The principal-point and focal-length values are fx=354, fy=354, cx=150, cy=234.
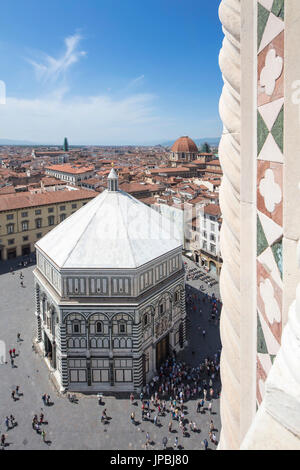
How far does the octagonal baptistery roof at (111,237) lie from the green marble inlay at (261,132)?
18.4 metres

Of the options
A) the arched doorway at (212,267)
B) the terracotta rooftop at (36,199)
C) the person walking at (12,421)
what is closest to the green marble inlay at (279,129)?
the person walking at (12,421)

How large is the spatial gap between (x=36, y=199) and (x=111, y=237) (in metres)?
29.6

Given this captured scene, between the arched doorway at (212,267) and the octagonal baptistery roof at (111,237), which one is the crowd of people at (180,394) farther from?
the arched doorway at (212,267)

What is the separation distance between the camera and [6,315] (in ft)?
102

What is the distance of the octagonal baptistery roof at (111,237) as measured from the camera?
21.7 metres

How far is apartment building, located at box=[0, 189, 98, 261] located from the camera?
1810 inches

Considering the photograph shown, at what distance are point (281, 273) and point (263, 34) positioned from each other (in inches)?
78.9

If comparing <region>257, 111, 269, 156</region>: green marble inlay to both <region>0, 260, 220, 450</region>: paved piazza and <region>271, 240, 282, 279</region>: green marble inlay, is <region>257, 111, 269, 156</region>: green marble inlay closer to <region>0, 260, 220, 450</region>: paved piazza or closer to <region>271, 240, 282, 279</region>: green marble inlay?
<region>271, 240, 282, 279</region>: green marble inlay

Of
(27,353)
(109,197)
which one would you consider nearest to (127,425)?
(27,353)

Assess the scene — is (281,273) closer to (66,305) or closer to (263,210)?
(263,210)

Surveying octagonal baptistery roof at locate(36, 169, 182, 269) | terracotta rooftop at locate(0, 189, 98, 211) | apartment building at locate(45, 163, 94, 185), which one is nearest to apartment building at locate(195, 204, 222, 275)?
octagonal baptistery roof at locate(36, 169, 182, 269)

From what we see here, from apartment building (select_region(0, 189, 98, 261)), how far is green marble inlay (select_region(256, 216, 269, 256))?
46.2 m

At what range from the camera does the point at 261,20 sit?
2979 millimetres

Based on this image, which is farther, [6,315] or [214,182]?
[214,182]
